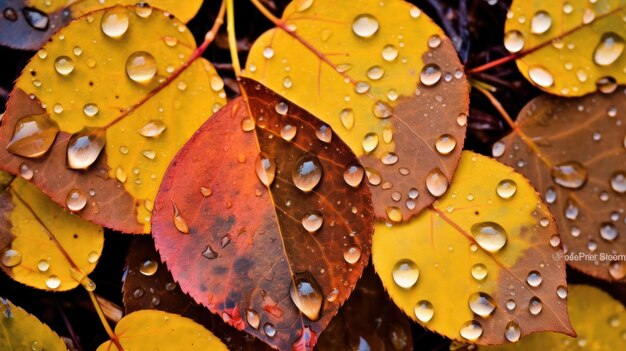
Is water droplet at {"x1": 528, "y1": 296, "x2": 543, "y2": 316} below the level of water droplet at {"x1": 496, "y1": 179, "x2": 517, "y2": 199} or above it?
below

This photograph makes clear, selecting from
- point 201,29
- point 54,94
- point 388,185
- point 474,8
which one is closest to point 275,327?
point 388,185

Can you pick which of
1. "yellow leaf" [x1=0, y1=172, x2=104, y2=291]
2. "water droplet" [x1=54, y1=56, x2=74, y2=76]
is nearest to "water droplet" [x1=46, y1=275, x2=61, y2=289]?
"yellow leaf" [x1=0, y1=172, x2=104, y2=291]

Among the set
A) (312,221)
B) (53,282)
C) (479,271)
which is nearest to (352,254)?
(312,221)

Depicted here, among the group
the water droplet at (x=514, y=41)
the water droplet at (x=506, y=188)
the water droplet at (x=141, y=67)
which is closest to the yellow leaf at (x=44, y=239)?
the water droplet at (x=141, y=67)

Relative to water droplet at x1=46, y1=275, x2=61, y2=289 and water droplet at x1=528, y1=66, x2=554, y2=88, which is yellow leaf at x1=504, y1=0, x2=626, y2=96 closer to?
water droplet at x1=528, y1=66, x2=554, y2=88

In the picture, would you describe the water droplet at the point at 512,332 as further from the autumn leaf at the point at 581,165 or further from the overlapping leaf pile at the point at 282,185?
the autumn leaf at the point at 581,165

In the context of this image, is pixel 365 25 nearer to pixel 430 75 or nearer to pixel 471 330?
pixel 430 75
